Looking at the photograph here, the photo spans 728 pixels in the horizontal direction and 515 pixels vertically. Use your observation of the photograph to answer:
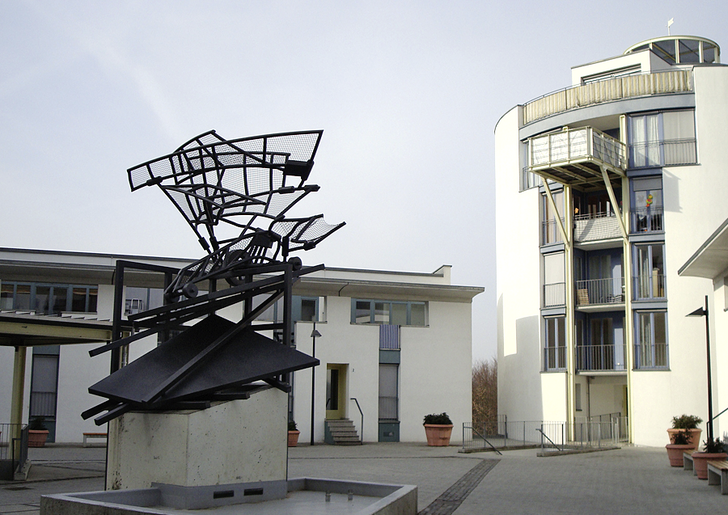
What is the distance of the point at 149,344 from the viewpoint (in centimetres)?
2978

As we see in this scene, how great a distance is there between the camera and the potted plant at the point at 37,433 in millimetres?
26406

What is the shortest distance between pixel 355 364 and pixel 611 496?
59.2ft

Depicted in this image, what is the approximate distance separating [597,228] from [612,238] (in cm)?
100

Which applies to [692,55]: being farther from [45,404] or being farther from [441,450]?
[45,404]

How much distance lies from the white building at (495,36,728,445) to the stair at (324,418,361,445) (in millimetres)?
8523

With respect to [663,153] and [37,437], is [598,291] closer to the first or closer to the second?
[663,153]

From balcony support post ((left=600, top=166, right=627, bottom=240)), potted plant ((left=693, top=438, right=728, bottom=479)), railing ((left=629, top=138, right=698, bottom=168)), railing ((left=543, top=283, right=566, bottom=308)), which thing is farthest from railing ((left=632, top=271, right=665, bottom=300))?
potted plant ((left=693, top=438, right=728, bottom=479))

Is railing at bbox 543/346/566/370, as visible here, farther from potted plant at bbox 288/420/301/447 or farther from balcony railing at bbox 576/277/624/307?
potted plant at bbox 288/420/301/447

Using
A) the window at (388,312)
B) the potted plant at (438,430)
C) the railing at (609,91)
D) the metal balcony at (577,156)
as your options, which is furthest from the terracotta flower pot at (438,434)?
the railing at (609,91)

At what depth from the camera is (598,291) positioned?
33438mm

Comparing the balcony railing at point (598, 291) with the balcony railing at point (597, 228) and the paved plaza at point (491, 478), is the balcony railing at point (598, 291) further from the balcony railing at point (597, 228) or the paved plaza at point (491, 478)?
the paved plaza at point (491, 478)

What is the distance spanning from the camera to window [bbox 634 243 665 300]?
3095 cm

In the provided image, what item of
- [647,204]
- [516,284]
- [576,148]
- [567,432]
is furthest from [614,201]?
[567,432]

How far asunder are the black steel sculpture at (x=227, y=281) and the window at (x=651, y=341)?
21.8 meters
